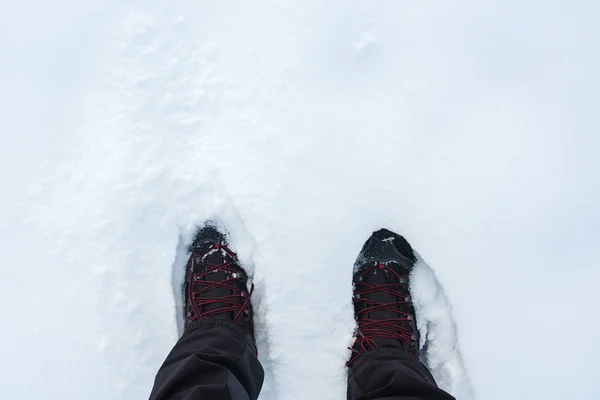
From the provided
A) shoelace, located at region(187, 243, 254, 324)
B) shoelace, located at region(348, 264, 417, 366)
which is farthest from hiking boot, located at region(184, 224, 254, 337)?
shoelace, located at region(348, 264, 417, 366)

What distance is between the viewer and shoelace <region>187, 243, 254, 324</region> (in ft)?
4.62

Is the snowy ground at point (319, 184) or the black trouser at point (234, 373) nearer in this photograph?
the black trouser at point (234, 373)

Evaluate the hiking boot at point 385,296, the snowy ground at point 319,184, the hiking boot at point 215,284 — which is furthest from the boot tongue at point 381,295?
the hiking boot at point 215,284

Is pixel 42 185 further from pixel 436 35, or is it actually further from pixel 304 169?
pixel 436 35

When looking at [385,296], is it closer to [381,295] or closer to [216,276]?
[381,295]

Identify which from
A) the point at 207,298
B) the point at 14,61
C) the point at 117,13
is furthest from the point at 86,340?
the point at 117,13

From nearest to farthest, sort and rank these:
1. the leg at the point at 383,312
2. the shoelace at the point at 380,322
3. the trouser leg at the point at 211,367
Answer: the trouser leg at the point at 211,367 < the leg at the point at 383,312 < the shoelace at the point at 380,322

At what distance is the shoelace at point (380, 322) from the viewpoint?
1384mm

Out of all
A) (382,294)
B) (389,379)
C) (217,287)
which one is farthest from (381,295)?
(217,287)

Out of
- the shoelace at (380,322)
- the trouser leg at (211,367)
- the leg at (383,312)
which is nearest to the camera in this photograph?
the trouser leg at (211,367)

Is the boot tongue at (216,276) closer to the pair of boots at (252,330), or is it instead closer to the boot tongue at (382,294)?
the pair of boots at (252,330)

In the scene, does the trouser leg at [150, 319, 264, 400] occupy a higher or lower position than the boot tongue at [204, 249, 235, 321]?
lower

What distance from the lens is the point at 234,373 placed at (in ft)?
3.84

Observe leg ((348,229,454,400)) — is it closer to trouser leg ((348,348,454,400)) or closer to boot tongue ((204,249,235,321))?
trouser leg ((348,348,454,400))
